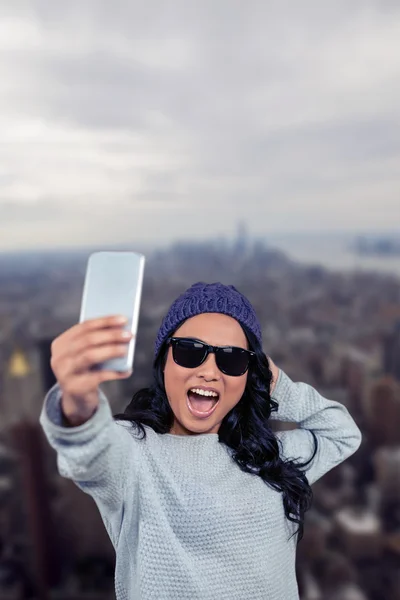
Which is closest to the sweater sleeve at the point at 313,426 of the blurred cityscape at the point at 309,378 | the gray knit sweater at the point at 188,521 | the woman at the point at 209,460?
the woman at the point at 209,460

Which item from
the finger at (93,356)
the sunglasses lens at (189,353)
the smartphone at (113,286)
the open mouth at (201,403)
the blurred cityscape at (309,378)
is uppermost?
the smartphone at (113,286)

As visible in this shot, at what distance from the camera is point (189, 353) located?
28.0 inches

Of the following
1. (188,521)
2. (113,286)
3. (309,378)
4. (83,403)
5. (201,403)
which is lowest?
(309,378)

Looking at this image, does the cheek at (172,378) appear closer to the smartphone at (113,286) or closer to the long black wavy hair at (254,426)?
the long black wavy hair at (254,426)

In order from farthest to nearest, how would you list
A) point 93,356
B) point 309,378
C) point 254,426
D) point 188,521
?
point 309,378 < point 254,426 < point 188,521 < point 93,356

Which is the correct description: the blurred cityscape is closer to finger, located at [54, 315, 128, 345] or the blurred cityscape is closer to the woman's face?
the woman's face

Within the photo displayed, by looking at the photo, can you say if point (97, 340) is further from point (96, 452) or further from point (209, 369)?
point (209, 369)

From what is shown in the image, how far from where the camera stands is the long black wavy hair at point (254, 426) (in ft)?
2.44

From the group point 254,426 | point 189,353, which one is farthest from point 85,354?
point 254,426

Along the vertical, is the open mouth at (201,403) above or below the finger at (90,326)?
below

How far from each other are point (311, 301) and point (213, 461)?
9.24 meters

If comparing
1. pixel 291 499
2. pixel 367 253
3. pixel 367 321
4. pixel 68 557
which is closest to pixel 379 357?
pixel 367 321

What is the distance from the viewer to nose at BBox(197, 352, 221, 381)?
71 cm

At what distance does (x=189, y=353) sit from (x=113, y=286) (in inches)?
8.7
